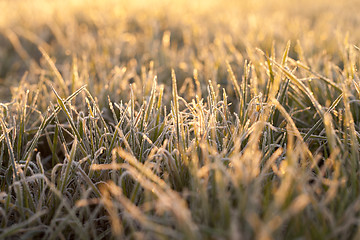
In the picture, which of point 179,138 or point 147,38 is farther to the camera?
point 147,38

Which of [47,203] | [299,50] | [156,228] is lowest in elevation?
[47,203]

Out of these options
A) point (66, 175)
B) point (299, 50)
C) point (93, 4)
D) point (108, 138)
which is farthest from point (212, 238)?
point (93, 4)

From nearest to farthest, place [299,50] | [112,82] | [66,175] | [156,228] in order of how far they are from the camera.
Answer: [156,228]
[66,175]
[299,50]
[112,82]

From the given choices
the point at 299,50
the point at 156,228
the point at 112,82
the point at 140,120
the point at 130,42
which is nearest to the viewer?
the point at 156,228

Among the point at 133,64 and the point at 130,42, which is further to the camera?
the point at 130,42

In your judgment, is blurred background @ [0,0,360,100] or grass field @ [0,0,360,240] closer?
grass field @ [0,0,360,240]

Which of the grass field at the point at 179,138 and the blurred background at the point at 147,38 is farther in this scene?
the blurred background at the point at 147,38

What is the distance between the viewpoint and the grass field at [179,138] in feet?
2.36

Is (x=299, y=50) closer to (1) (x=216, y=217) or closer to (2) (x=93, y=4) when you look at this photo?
(1) (x=216, y=217)

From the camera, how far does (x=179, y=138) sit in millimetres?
981

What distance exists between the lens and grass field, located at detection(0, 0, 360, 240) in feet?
2.36

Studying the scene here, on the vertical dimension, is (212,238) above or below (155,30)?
below

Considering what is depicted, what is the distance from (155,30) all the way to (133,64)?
74 centimetres

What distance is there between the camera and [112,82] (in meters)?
1.61
